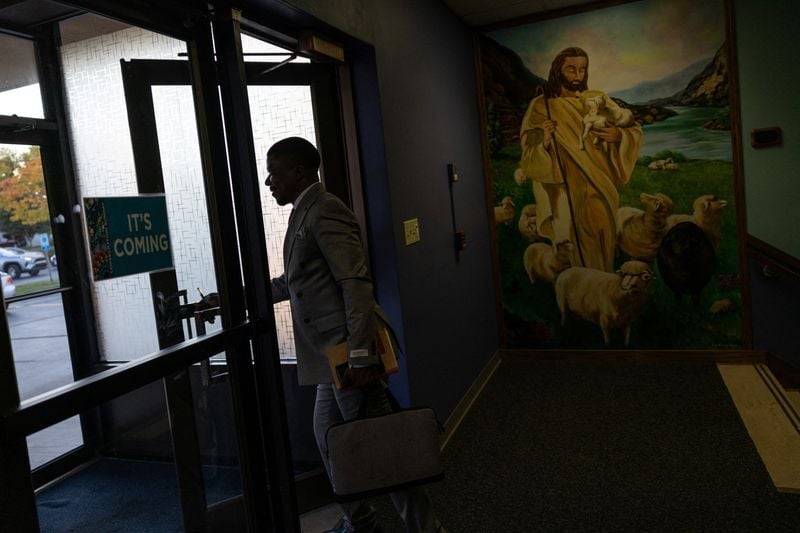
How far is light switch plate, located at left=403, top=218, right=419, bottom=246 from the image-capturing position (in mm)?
2881

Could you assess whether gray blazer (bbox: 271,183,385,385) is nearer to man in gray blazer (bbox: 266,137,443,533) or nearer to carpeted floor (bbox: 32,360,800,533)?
man in gray blazer (bbox: 266,137,443,533)

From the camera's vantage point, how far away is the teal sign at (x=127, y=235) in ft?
5.04

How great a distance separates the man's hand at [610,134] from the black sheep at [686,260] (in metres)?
0.74

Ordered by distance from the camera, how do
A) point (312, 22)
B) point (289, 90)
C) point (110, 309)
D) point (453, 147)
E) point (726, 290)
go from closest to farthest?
point (110, 309) → point (312, 22) → point (289, 90) → point (453, 147) → point (726, 290)

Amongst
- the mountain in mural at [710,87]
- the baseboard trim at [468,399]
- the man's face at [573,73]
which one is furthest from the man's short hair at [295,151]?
the mountain in mural at [710,87]

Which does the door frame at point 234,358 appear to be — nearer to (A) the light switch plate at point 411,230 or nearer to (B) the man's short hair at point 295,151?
(B) the man's short hair at point 295,151

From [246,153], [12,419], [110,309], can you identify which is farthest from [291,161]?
[12,419]

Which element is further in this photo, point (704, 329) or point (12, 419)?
point (704, 329)

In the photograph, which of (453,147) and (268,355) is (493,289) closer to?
(453,147)

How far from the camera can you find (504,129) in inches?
177

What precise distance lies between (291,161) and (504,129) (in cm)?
276

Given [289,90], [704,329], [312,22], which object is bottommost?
[704,329]

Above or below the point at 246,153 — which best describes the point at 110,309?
below

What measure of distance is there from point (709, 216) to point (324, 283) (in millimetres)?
3186
